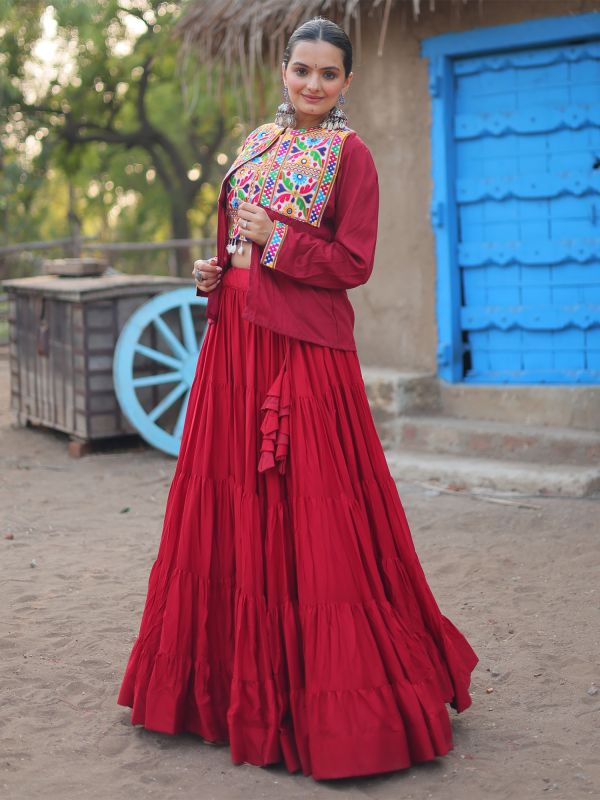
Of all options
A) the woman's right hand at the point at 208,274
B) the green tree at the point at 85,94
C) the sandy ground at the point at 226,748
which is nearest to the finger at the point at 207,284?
the woman's right hand at the point at 208,274

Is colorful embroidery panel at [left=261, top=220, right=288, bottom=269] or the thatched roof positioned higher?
the thatched roof

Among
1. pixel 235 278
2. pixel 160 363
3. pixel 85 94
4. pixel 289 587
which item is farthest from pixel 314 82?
pixel 85 94

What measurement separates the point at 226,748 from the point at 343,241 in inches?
54.3

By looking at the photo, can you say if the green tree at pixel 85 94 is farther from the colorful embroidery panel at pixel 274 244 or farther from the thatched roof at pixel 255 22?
the colorful embroidery panel at pixel 274 244

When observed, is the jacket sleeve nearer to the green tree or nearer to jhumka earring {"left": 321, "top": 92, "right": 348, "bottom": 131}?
jhumka earring {"left": 321, "top": 92, "right": 348, "bottom": 131}

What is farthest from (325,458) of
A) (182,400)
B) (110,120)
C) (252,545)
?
(110,120)

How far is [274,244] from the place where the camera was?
8.90 ft

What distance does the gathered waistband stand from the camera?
2.88m

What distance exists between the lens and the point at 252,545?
278 cm

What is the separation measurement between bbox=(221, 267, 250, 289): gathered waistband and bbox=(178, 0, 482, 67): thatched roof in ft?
11.0

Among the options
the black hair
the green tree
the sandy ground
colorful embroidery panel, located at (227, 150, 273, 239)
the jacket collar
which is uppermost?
the green tree

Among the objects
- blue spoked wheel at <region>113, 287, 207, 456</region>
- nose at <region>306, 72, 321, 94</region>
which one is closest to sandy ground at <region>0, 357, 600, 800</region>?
blue spoked wheel at <region>113, 287, 207, 456</region>

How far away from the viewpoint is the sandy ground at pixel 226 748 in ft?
9.00

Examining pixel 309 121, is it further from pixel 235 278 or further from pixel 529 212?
pixel 529 212
